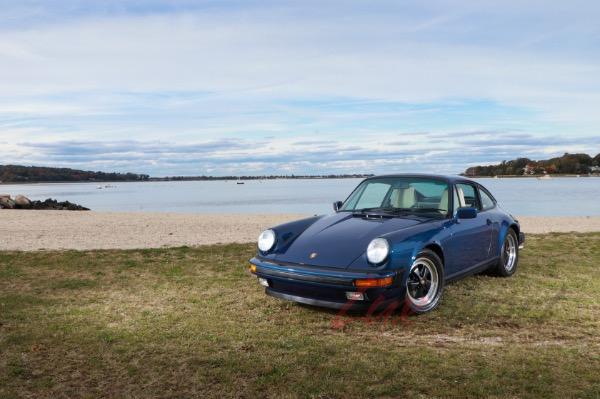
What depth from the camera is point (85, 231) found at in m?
15.9

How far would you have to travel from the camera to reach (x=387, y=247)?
487 centimetres

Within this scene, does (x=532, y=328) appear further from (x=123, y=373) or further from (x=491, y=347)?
(x=123, y=373)

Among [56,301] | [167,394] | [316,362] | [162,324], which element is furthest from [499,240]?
[56,301]

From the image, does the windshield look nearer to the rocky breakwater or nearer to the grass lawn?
the grass lawn

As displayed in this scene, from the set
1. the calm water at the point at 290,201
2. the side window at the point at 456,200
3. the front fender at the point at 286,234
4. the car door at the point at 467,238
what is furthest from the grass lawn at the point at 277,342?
the calm water at the point at 290,201

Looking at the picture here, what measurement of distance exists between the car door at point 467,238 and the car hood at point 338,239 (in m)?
0.54

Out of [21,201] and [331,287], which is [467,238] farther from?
[21,201]

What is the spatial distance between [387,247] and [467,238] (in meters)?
1.69

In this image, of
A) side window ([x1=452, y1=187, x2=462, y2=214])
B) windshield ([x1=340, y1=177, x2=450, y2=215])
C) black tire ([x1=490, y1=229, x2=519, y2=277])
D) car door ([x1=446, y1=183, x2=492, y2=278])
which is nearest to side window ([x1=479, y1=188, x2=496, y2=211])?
car door ([x1=446, y1=183, x2=492, y2=278])

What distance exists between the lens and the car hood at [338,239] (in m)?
5.01

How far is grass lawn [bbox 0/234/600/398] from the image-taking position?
11.7 ft

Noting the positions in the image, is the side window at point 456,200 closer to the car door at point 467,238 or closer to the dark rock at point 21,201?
the car door at point 467,238

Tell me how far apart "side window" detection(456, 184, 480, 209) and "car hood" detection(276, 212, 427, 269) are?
3.80ft

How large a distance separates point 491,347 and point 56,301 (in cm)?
488
